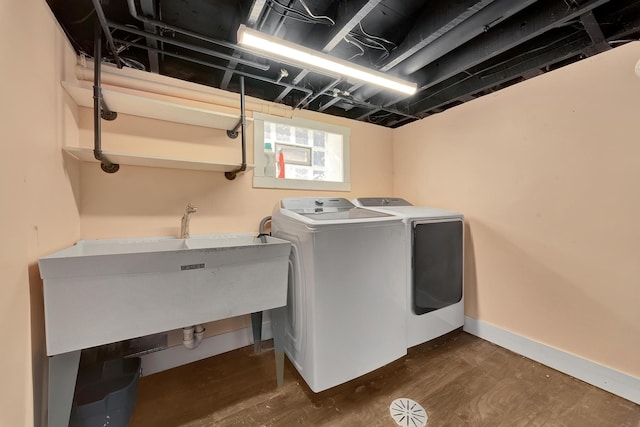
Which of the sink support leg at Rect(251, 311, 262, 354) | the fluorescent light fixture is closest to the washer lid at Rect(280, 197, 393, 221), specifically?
the sink support leg at Rect(251, 311, 262, 354)

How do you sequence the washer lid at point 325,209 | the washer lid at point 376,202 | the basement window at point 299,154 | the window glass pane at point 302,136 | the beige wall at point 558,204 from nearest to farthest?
the beige wall at point 558,204, the washer lid at point 325,209, the basement window at point 299,154, the washer lid at point 376,202, the window glass pane at point 302,136

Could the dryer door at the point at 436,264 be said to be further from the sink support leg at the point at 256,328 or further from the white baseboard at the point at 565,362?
the sink support leg at the point at 256,328

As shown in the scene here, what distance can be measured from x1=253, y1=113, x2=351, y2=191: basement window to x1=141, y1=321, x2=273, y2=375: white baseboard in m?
1.27

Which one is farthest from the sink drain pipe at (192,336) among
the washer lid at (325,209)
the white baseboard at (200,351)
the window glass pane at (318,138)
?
the window glass pane at (318,138)

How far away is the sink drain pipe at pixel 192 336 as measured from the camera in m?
1.77

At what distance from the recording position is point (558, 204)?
1.74 m

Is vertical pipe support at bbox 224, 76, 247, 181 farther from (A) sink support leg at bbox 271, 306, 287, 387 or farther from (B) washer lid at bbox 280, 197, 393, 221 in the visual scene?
(A) sink support leg at bbox 271, 306, 287, 387

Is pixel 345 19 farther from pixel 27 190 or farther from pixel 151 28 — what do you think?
pixel 27 190

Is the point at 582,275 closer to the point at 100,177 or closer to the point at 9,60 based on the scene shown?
the point at 9,60

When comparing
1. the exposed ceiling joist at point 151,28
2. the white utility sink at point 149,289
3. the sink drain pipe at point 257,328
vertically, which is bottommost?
the sink drain pipe at point 257,328

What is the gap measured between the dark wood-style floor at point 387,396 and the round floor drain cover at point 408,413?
35 mm

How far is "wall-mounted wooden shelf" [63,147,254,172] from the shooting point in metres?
1.40

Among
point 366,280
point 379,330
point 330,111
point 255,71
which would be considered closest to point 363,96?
point 330,111

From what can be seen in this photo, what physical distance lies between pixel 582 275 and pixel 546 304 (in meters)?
0.32
